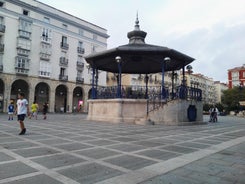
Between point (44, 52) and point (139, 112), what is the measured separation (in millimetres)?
28554

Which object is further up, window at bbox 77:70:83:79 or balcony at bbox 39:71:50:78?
window at bbox 77:70:83:79

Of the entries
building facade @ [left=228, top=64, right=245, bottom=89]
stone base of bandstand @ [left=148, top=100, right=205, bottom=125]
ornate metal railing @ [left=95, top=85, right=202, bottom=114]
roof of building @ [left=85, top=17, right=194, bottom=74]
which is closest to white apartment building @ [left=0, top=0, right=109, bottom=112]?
roof of building @ [left=85, top=17, right=194, bottom=74]

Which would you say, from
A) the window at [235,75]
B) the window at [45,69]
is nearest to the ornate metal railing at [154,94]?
the window at [45,69]

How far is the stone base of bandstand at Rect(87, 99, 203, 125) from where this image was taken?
15.1 m

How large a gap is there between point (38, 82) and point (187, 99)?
28.8 meters

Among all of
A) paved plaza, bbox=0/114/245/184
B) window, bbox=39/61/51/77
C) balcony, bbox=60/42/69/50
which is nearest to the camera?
paved plaza, bbox=0/114/245/184

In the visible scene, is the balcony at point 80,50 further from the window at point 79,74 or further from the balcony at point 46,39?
the balcony at point 46,39

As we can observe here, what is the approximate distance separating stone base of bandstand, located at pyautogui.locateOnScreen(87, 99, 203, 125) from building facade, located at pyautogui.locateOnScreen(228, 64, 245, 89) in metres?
81.5

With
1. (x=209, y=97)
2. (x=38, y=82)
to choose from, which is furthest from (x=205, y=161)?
(x=209, y=97)

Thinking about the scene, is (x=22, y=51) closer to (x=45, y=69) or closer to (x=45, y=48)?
(x=45, y=48)

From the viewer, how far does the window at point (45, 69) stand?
38.5m

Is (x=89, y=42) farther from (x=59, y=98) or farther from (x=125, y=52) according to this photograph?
(x=125, y=52)

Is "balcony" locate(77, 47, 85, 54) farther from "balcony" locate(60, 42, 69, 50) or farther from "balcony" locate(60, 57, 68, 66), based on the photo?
"balcony" locate(60, 57, 68, 66)

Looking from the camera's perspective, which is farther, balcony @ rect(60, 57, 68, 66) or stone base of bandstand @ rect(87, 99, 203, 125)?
balcony @ rect(60, 57, 68, 66)
